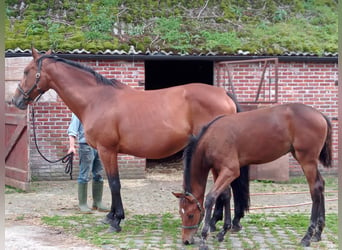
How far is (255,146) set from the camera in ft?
17.3

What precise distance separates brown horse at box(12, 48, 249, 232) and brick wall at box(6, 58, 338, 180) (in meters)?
3.84

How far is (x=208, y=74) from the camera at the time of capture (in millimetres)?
15094

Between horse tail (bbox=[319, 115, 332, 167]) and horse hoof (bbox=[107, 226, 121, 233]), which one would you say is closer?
horse tail (bbox=[319, 115, 332, 167])

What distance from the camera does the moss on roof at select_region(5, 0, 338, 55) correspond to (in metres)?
10.3

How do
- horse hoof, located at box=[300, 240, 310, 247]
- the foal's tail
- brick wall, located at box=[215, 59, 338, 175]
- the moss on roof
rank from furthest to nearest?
brick wall, located at box=[215, 59, 338, 175] < the moss on roof < the foal's tail < horse hoof, located at box=[300, 240, 310, 247]

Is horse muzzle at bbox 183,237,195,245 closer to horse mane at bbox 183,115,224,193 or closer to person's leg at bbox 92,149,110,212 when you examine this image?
horse mane at bbox 183,115,224,193

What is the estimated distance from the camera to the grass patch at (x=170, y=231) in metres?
5.30

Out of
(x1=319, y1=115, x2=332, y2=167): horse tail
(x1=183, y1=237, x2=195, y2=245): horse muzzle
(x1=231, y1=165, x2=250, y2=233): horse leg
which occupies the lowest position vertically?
(x1=183, y1=237, x2=195, y2=245): horse muzzle

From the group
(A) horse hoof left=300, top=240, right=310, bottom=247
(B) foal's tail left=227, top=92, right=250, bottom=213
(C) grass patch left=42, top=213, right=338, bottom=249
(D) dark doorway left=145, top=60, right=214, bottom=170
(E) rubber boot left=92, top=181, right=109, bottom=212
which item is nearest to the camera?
(A) horse hoof left=300, top=240, right=310, bottom=247

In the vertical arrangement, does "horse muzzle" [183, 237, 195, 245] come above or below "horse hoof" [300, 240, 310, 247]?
above

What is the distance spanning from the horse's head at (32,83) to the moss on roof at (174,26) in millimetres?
3814

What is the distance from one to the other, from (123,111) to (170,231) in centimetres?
159

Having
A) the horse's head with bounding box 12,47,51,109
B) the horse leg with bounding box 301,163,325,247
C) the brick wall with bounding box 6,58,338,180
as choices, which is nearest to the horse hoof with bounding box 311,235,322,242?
the horse leg with bounding box 301,163,325,247

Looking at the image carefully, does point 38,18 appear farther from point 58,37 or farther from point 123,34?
Result: point 123,34
